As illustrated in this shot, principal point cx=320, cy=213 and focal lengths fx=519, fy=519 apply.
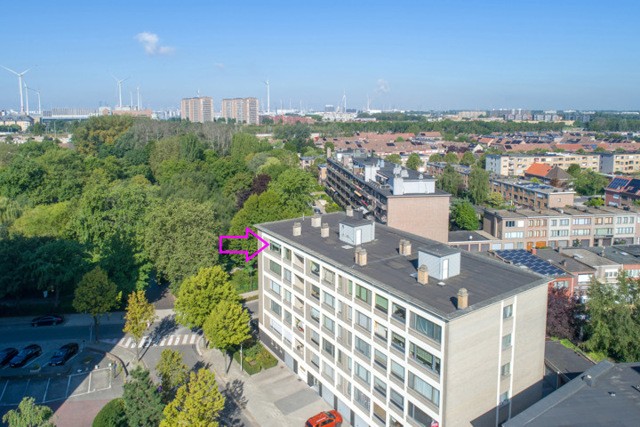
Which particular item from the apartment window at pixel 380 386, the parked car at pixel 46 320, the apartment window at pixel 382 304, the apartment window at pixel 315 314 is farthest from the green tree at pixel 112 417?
the parked car at pixel 46 320

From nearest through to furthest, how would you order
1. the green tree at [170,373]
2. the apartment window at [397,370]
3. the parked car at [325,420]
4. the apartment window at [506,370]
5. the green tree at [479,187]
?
the apartment window at [506,370] → the apartment window at [397,370] → the parked car at [325,420] → the green tree at [170,373] → the green tree at [479,187]

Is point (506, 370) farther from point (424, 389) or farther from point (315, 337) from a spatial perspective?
point (315, 337)

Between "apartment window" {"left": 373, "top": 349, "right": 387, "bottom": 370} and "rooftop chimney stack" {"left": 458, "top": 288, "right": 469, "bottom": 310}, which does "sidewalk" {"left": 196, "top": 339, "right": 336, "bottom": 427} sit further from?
"rooftop chimney stack" {"left": 458, "top": 288, "right": 469, "bottom": 310}

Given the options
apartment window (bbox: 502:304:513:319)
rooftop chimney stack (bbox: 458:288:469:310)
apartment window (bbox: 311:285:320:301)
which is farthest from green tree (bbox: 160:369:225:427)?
apartment window (bbox: 502:304:513:319)

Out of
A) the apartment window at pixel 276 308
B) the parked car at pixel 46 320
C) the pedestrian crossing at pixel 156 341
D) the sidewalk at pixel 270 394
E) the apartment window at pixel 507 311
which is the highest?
the apartment window at pixel 507 311

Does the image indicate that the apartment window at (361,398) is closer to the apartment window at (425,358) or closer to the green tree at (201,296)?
the apartment window at (425,358)

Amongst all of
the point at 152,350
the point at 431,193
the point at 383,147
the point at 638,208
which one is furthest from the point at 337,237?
the point at 383,147
